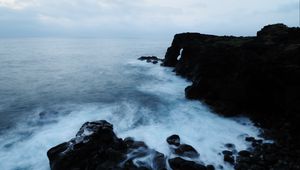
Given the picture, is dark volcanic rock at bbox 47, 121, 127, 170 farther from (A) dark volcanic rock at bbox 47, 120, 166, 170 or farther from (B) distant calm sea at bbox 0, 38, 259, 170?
(B) distant calm sea at bbox 0, 38, 259, 170

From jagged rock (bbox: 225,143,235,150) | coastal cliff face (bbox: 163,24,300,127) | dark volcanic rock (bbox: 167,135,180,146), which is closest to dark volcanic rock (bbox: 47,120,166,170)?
dark volcanic rock (bbox: 167,135,180,146)

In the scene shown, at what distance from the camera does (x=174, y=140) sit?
1620 centimetres

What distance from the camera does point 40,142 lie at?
16.7 meters

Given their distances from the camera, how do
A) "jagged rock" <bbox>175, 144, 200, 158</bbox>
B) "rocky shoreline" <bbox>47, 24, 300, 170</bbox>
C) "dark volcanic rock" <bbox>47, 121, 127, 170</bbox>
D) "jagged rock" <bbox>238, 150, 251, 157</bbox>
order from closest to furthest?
"dark volcanic rock" <bbox>47, 121, 127, 170</bbox> < "rocky shoreline" <bbox>47, 24, 300, 170</bbox> < "jagged rock" <bbox>238, 150, 251, 157</bbox> < "jagged rock" <bbox>175, 144, 200, 158</bbox>

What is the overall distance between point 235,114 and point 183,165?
32.5 feet

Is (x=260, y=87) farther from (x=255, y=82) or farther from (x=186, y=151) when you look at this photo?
(x=186, y=151)

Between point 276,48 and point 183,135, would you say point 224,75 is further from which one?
point 183,135

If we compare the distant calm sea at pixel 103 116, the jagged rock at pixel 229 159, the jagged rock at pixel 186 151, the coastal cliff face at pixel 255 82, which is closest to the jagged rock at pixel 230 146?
the distant calm sea at pixel 103 116

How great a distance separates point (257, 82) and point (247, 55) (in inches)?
189

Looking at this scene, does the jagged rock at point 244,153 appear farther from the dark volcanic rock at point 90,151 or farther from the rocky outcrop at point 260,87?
the dark volcanic rock at point 90,151

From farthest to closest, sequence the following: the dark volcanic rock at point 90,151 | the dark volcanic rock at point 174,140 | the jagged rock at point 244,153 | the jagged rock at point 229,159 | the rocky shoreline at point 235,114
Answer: the dark volcanic rock at point 174,140
the jagged rock at point 244,153
the jagged rock at point 229,159
the rocky shoreline at point 235,114
the dark volcanic rock at point 90,151

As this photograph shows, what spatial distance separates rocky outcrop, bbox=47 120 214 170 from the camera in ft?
42.0

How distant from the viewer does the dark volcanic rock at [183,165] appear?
41.9 ft

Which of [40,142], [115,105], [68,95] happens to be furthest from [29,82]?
[40,142]
